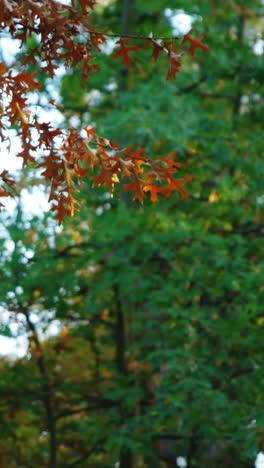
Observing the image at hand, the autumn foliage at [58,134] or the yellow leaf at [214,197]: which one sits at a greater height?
the yellow leaf at [214,197]

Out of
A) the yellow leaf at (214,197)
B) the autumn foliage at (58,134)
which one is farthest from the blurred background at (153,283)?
the autumn foliage at (58,134)

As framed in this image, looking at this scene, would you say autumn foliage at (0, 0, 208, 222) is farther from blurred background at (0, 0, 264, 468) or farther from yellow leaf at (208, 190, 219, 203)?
yellow leaf at (208, 190, 219, 203)

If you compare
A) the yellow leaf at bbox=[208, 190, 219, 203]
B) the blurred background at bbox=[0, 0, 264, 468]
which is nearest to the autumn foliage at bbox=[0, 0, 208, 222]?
the blurred background at bbox=[0, 0, 264, 468]

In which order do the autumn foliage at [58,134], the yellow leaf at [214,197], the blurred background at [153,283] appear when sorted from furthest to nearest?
the yellow leaf at [214,197] < the blurred background at [153,283] < the autumn foliage at [58,134]

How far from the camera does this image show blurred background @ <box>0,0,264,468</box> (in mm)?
7113

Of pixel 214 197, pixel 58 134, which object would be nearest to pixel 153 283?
pixel 214 197

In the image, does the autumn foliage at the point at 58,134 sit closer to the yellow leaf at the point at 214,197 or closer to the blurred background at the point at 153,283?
the blurred background at the point at 153,283

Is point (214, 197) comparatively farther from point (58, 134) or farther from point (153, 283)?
point (58, 134)

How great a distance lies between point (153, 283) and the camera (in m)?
7.79

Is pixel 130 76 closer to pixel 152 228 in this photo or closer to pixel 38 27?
pixel 152 228

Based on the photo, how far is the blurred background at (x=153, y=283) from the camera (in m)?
7.11

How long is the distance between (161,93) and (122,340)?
11.6 ft

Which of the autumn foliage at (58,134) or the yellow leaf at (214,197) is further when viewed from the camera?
the yellow leaf at (214,197)

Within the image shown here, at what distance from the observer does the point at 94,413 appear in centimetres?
925
